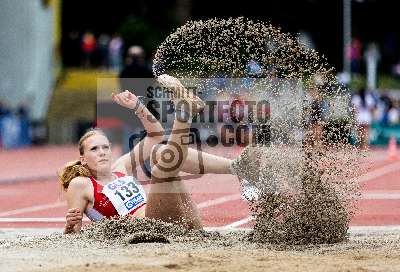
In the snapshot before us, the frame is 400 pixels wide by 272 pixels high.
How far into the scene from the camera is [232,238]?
332 inches

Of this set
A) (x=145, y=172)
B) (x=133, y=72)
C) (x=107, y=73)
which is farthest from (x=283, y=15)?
(x=145, y=172)

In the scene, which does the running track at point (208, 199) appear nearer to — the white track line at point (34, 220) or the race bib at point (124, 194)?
the white track line at point (34, 220)

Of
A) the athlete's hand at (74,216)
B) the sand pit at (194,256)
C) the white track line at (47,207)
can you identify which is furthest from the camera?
the white track line at (47,207)

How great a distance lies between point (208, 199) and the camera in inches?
500

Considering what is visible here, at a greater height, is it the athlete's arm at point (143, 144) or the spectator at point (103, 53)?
the spectator at point (103, 53)

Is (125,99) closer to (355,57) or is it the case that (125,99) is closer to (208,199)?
(208,199)

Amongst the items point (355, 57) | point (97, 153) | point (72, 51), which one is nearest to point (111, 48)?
point (72, 51)

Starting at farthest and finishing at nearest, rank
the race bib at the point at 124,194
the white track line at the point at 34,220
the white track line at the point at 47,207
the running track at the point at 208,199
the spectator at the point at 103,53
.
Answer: the spectator at the point at 103,53 → the white track line at the point at 47,207 → the white track line at the point at 34,220 → the running track at the point at 208,199 → the race bib at the point at 124,194

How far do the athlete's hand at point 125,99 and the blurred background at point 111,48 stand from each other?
58.4 ft

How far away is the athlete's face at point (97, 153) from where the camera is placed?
8797mm

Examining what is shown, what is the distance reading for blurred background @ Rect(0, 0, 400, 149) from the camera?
105 feet

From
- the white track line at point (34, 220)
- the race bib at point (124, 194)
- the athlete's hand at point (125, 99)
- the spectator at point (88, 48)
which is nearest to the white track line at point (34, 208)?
the white track line at point (34, 220)

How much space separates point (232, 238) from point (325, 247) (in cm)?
88

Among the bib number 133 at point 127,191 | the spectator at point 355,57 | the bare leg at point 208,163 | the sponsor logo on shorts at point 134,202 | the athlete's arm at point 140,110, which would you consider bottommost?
the sponsor logo on shorts at point 134,202
